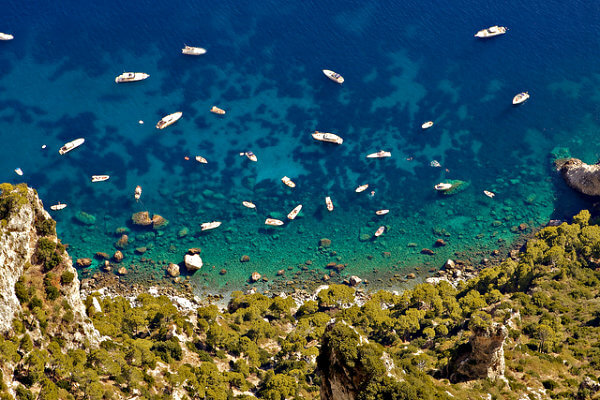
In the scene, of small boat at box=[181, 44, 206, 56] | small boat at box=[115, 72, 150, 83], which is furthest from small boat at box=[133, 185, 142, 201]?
small boat at box=[181, 44, 206, 56]

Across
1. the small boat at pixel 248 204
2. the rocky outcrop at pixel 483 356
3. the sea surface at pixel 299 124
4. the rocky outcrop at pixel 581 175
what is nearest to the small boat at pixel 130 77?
the sea surface at pixel 299 124

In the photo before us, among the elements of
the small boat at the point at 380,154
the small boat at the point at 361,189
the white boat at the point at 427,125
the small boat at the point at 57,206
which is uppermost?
the white boat at the point at 427,125

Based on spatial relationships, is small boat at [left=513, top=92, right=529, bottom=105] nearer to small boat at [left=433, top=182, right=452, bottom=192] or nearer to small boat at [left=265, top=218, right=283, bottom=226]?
small boat at [left=433, top=182, right=452, bottom=192]

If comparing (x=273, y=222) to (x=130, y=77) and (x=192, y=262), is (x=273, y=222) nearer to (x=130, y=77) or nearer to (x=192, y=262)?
(x=192, y=262)

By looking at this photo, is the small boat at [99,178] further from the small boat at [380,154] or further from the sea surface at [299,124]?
the small boat at [380,154]

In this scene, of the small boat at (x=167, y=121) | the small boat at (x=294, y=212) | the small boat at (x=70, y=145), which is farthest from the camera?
the small boat at (x=167, y=121)

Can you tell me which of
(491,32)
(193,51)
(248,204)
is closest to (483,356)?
(248,204)

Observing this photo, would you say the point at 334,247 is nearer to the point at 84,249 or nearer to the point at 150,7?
the point at 84,249
